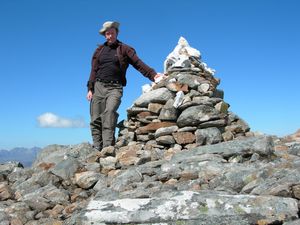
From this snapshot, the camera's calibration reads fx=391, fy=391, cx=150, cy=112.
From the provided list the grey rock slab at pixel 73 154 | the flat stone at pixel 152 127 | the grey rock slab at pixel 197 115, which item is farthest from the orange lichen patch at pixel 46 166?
the grey rock slab at pixel 197 115

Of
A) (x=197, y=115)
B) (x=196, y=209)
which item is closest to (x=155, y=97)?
(x=197, y=115)

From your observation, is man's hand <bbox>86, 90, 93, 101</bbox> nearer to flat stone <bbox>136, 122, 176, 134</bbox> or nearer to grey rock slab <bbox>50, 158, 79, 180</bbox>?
flat stone <bbox>136, 122, 176, 134</bbox>

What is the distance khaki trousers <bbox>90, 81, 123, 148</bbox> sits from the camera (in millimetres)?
13898

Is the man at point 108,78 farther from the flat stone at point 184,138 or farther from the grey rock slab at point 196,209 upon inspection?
the grey rock slab at point 196,209

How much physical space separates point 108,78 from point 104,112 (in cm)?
126

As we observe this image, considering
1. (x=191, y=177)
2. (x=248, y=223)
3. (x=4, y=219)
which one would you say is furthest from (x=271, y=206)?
(x=4, y=219)

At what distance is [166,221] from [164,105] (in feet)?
27.6

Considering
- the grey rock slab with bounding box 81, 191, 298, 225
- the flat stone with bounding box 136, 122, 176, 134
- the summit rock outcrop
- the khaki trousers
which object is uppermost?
the khaki trousers

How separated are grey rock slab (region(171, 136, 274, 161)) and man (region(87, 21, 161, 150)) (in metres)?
4.42

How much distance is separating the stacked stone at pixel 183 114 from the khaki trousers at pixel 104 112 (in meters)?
0.55

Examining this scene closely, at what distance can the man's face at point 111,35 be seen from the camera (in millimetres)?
13922

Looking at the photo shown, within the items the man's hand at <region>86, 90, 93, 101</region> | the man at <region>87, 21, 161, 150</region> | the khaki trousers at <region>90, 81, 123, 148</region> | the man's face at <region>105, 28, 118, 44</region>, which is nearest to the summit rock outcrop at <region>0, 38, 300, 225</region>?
the khaki trousers at <region>90, 81, 123, 148</region>

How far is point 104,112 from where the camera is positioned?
14062mm

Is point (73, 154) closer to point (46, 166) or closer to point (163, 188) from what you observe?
point (46, 166)
